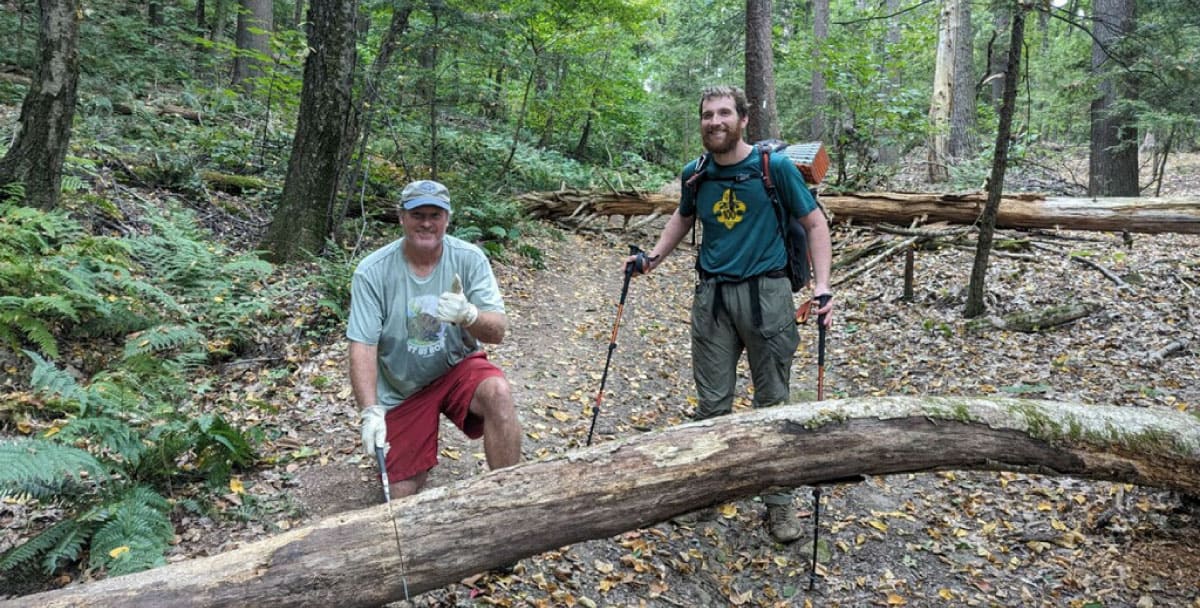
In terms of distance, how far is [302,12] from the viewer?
17.2 meters

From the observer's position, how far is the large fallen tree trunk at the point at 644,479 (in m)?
2.49

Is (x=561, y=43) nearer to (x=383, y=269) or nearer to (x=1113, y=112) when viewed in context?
(x=1113, y=112)

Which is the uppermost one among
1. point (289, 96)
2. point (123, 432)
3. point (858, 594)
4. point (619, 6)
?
point (619, 6)

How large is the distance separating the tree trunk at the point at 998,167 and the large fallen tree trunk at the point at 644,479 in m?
3.58

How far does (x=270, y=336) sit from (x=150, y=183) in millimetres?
3715

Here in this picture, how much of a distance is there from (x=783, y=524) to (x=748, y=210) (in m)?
1.83

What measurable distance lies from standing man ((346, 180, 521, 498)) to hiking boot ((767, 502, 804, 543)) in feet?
5.26

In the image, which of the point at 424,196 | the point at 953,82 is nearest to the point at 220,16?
the point at 424,196

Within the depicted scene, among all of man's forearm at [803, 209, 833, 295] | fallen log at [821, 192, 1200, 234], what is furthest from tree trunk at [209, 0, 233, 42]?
man's forearm at [803, 209, 833, 295]

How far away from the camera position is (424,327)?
145 inches

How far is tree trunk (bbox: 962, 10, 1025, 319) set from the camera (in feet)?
21.1

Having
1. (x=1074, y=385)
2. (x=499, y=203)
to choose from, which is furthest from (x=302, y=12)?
(x=1074, y=385)

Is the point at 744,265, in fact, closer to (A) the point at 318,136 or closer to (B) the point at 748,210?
(B) the point at 748,210

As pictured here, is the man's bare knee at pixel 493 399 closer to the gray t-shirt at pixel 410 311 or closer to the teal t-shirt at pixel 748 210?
the gray t-shirt at pixel 410 311
